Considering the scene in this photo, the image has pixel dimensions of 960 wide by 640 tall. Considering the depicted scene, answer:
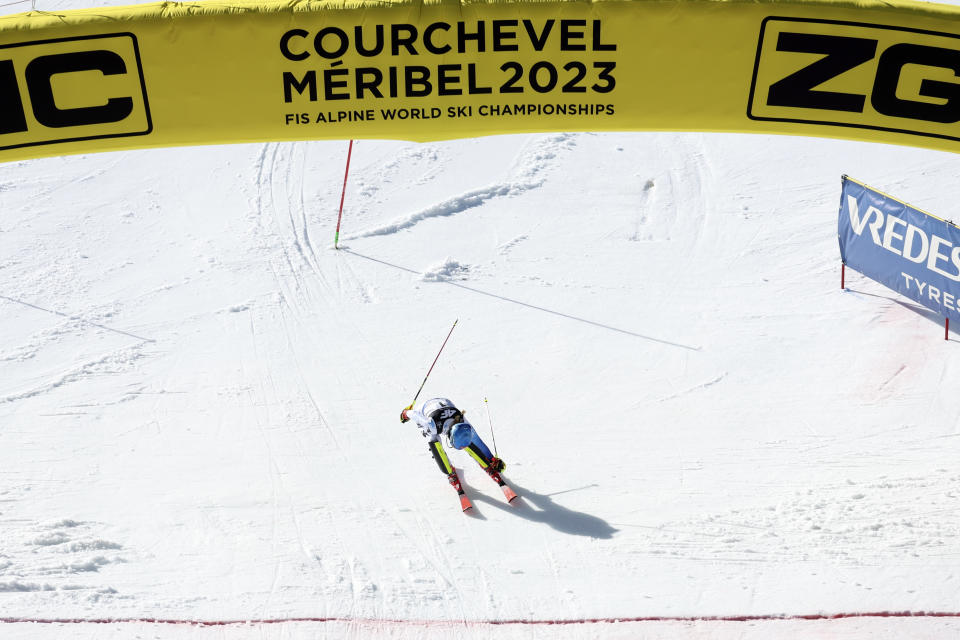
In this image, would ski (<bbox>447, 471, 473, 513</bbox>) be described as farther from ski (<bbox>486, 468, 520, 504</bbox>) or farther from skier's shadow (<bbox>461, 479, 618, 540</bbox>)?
ski (<bbox>486, 468, 520, 504</bbox>)

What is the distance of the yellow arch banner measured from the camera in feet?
16.8

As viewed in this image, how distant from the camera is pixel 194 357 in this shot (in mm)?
12195

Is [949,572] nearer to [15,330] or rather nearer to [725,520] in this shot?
[725,520]

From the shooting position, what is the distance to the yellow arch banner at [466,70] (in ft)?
16.8

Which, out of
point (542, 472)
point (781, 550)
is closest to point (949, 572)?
point (781, 550)

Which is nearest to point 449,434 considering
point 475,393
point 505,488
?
point 505,488

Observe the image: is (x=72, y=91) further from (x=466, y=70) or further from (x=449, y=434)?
(x=449, y=434)

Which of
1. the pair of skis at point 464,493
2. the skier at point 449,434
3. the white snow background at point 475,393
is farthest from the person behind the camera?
the pair of skis at point 464,493

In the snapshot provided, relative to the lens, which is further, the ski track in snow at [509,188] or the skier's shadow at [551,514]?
the ski track in snow at [509,188]

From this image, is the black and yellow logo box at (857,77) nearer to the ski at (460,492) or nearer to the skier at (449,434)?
the skier at (449,434)

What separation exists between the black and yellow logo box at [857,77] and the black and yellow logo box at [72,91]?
3.19 metres

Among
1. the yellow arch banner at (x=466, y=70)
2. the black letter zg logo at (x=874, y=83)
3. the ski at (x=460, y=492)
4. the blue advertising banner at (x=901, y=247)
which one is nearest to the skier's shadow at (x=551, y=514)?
the ski at (x=460, y=492)

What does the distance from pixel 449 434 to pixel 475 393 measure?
2148 millimetres

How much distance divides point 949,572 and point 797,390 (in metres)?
2.98
